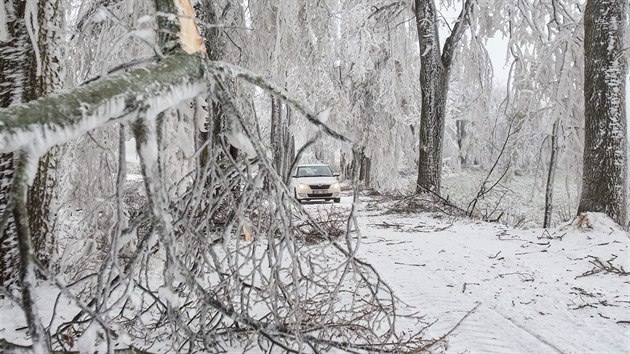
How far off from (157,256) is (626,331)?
421 cm

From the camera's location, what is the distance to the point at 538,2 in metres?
8.64

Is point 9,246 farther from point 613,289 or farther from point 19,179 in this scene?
point 613,289

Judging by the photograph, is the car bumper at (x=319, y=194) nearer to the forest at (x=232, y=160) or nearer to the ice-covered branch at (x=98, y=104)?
the forest at (x=232, y=160)

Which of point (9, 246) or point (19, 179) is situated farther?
point (9, 246)

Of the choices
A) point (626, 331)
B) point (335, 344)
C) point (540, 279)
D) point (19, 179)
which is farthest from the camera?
point (540, 279)

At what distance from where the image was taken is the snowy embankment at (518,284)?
103 inches

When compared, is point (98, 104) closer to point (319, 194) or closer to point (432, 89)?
point (432, 89)

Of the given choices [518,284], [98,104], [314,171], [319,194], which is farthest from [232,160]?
[314,171]

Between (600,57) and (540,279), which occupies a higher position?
(600,57)

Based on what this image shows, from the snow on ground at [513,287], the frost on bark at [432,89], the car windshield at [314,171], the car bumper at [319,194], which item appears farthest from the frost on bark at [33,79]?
the car windshield at [314,171]

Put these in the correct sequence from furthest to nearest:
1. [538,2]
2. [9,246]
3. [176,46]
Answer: [538,2]
[9,246]
[176,46]

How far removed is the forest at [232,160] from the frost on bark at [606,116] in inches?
0.7

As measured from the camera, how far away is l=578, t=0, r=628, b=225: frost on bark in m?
5.25

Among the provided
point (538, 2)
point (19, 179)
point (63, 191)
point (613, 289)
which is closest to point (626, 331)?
point (613, 289)
